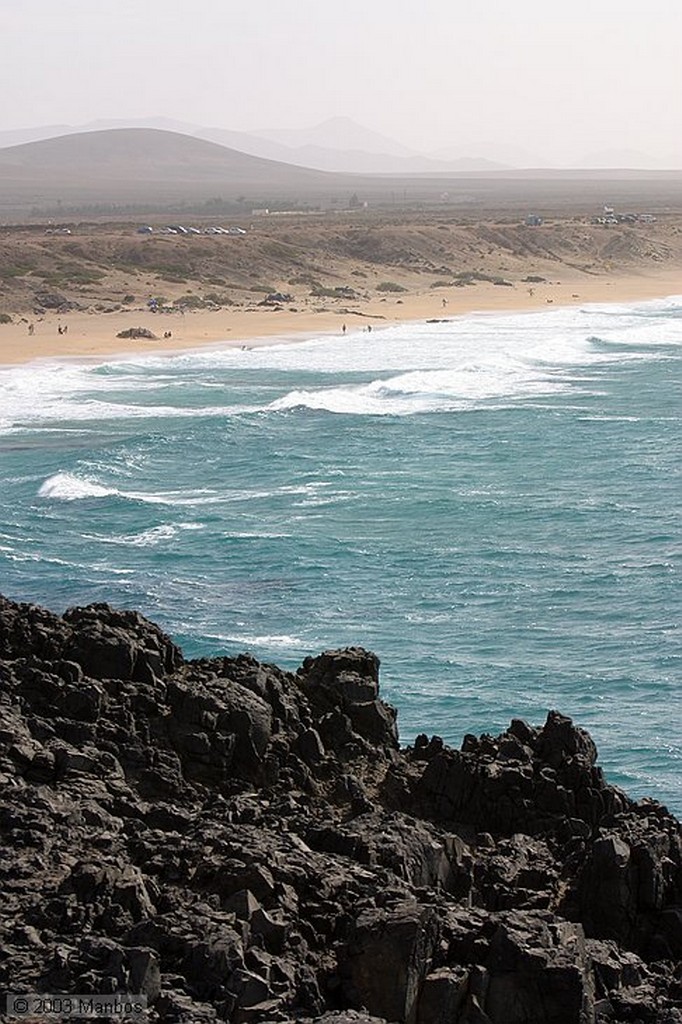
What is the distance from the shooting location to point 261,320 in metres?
89.1

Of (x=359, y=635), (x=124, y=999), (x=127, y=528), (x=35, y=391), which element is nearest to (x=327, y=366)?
(x=35, y=391)

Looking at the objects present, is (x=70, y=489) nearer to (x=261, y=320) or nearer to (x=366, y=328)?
(x=366, y=328)

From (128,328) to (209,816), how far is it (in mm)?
68522

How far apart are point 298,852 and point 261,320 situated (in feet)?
245

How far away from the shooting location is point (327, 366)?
71.9 meters

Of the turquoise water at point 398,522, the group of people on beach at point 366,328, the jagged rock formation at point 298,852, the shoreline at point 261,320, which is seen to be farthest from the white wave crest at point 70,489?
the group of people on beach at point 366,328

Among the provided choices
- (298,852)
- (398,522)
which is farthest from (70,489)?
(298,852)

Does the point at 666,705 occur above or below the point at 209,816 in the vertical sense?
below

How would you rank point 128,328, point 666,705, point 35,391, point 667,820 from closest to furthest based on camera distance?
1. point 667,820
2. point 666,705
3. point 35,391
4. point 128,328

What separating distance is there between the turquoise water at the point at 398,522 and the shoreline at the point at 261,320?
5.24 meters

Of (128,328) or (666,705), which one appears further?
(128,328)

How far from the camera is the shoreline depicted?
76.7 meters

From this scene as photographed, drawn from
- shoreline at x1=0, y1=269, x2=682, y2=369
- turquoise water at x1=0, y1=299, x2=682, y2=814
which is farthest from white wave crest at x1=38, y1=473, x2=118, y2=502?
shoreline at x1=0, y1=269, x2=682, y2=369

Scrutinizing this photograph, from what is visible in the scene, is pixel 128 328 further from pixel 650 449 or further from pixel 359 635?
pixel 359 635
